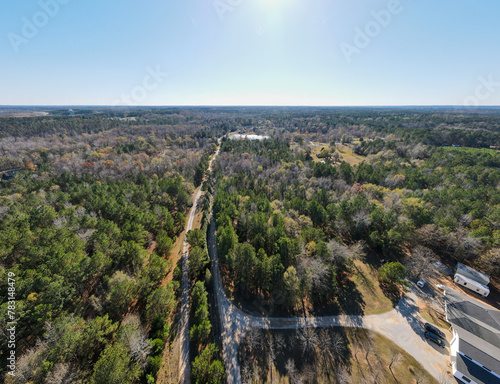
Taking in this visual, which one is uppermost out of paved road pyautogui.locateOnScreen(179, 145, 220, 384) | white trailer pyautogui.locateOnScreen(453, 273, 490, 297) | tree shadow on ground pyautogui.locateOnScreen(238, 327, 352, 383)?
white trailer pyautogui.locateOnScreen(453, 273, 490, 297)

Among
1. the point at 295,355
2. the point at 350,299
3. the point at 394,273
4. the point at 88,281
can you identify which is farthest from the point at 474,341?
the point at 88,281

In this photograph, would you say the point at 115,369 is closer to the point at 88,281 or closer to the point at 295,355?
the point at 88,281

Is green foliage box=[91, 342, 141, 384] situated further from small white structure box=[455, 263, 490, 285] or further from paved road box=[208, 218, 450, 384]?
small white structure box=[455, 263, 490, 285]

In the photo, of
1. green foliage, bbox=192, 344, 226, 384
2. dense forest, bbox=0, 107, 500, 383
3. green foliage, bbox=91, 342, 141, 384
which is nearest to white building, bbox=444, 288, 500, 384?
dense forest, bbox=0, 107, 500, 383

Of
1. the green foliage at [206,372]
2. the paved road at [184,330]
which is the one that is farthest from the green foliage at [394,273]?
the paved road at [184,330]

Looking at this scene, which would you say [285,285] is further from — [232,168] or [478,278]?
[232,168]
